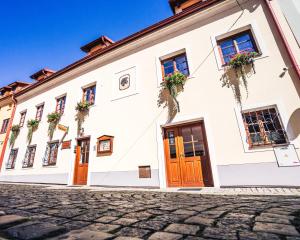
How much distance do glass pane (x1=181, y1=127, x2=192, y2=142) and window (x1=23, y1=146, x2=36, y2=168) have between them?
9.37 meters

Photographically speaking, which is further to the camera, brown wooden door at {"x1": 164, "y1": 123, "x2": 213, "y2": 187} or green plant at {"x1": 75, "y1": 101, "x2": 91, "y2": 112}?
green plant at {"x1": 75, "y1": 101, "x2": 91, "y2": 112}

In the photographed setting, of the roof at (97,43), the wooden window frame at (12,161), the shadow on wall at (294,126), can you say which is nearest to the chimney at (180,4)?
the roof at (97,43)

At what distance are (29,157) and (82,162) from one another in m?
4.56

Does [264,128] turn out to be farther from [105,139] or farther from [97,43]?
[97,43]

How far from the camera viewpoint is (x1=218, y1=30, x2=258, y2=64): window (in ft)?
20.2

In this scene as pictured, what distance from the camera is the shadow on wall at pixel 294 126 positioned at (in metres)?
4.64

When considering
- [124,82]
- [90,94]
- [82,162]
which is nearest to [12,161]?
[82,162]

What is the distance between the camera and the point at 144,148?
6652 millimetres

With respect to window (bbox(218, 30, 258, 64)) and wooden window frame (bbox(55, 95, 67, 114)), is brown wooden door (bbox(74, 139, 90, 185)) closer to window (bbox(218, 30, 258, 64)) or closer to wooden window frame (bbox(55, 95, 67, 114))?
wooden window frame (bbox(55, 95, 67, 114))

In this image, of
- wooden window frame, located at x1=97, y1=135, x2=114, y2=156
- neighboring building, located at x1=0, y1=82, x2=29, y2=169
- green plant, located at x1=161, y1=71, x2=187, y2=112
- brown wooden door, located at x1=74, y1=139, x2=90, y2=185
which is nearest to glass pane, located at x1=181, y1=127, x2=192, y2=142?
green plant, located at x1=161, y1=71, x2=187, y2=112

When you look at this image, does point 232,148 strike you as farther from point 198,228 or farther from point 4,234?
point 4,234

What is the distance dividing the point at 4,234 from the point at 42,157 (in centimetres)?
939

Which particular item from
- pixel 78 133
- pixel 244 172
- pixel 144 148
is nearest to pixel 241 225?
pixel 244 172

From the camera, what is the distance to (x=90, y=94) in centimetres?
932
